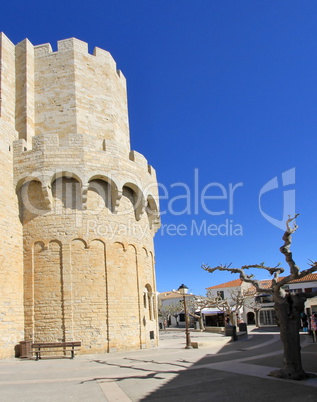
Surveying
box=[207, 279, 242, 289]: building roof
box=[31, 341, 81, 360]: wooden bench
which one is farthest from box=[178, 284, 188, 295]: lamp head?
box=[207, 279, 242, 289]: building roof

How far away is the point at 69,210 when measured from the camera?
58.5 ft

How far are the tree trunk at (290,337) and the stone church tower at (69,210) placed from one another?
929cm

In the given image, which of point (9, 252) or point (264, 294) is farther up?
point (9, 252)

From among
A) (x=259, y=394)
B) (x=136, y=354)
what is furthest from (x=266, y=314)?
(x=259, y=394)

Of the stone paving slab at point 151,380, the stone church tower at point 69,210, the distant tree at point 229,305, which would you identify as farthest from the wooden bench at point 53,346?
the distant tree at point 229,305

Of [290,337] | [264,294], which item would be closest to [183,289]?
[290,337]

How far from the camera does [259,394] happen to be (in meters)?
8.38

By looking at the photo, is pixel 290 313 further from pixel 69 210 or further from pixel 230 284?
pixel 230 284

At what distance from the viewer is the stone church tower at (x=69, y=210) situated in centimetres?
1667

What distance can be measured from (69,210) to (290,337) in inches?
454

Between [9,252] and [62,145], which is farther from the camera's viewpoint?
[62,145]

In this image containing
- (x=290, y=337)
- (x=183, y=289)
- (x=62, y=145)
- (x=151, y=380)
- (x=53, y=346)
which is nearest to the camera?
(x=290, y=337)

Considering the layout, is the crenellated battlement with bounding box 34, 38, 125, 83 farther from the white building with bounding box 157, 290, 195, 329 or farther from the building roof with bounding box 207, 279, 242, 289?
the building roof with bounding box 207, 279, 242, 289

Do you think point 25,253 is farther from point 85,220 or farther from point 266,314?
point 266,314
